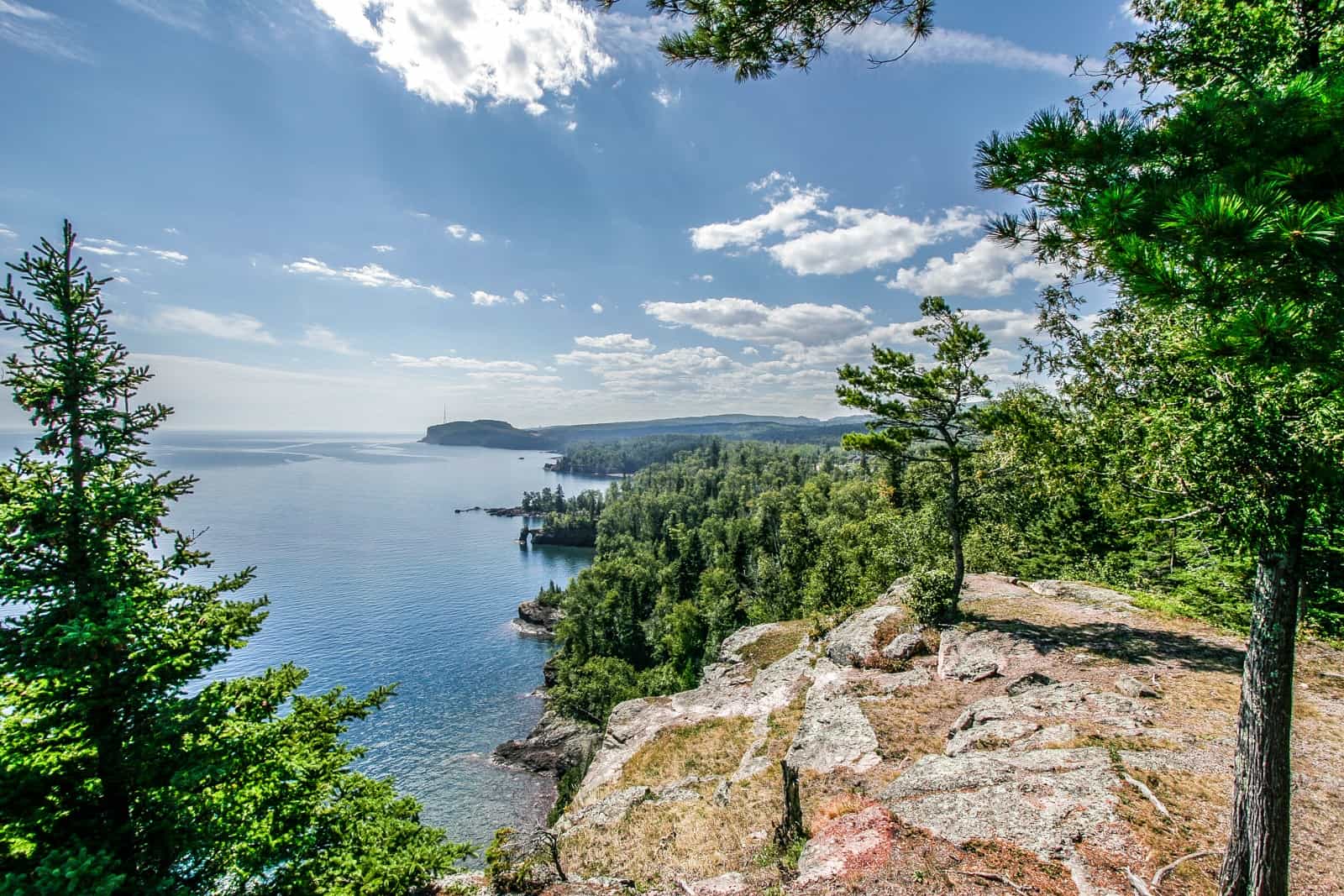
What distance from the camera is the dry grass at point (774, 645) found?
2397cm

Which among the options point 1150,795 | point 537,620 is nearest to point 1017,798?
point 1150,795

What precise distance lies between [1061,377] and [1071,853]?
11.2 meters

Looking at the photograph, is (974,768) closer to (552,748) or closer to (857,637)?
(857,637)

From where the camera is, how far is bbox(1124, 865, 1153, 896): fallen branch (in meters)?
5.23

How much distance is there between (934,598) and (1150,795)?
10047 mm

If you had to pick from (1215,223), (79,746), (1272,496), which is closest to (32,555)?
(79,746)

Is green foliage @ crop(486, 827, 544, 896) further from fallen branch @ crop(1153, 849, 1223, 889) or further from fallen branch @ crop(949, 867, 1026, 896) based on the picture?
fallen branch @ crop(1153, 849, 1223, 889)

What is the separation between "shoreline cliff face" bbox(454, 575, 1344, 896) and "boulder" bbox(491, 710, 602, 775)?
2080 cm

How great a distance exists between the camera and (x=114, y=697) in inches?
271

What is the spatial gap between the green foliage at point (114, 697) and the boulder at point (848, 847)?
6212 millimetres

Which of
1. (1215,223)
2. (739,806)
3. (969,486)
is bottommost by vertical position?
(739,806)

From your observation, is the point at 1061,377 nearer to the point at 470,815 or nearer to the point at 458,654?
the point at 470,815

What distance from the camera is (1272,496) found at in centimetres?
478

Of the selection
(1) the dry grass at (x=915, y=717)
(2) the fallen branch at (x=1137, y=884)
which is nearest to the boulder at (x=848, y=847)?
(2) the fallen branch at (x=1137, y=884)
